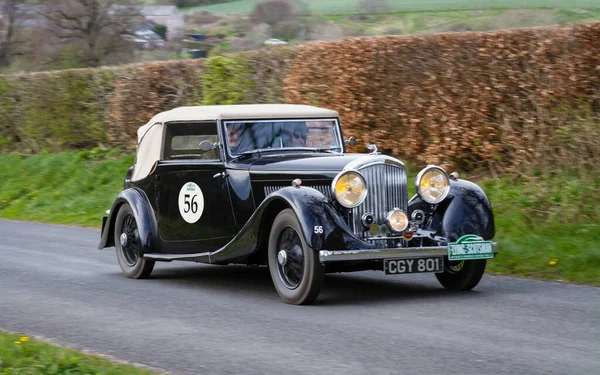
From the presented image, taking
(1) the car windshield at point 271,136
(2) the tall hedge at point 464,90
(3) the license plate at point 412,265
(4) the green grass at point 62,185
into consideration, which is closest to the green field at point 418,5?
(2) the tall hedge at point 464,90

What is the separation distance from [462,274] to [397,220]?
911 millimetres

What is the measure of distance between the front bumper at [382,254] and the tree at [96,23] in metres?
31.3

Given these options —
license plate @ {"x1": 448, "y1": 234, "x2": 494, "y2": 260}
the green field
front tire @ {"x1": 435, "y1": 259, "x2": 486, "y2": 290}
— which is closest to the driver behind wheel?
front tire @ {"x1": 435, "y1": 259, "x2": 486, "y2": 290}

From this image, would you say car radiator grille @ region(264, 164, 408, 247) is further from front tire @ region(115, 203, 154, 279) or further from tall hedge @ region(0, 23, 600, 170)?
tall hedge @ region(0, 23, 600, 170)

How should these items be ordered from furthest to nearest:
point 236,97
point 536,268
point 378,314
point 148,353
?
point 236,97, point 536,268, point 378,314, point 148,353

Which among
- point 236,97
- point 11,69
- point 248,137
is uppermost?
point 248,137

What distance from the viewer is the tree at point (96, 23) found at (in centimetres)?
3753

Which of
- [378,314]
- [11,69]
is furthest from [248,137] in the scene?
[11,69]

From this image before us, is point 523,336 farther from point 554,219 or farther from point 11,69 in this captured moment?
point 11,69

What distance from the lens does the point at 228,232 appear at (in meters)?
8.85

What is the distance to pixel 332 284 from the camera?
9195 millimetres

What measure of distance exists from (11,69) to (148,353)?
108ft

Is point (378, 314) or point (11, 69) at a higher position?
point (378, 314)

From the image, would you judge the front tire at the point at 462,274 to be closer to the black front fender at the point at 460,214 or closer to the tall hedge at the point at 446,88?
the black front fender at the point at 460,214
